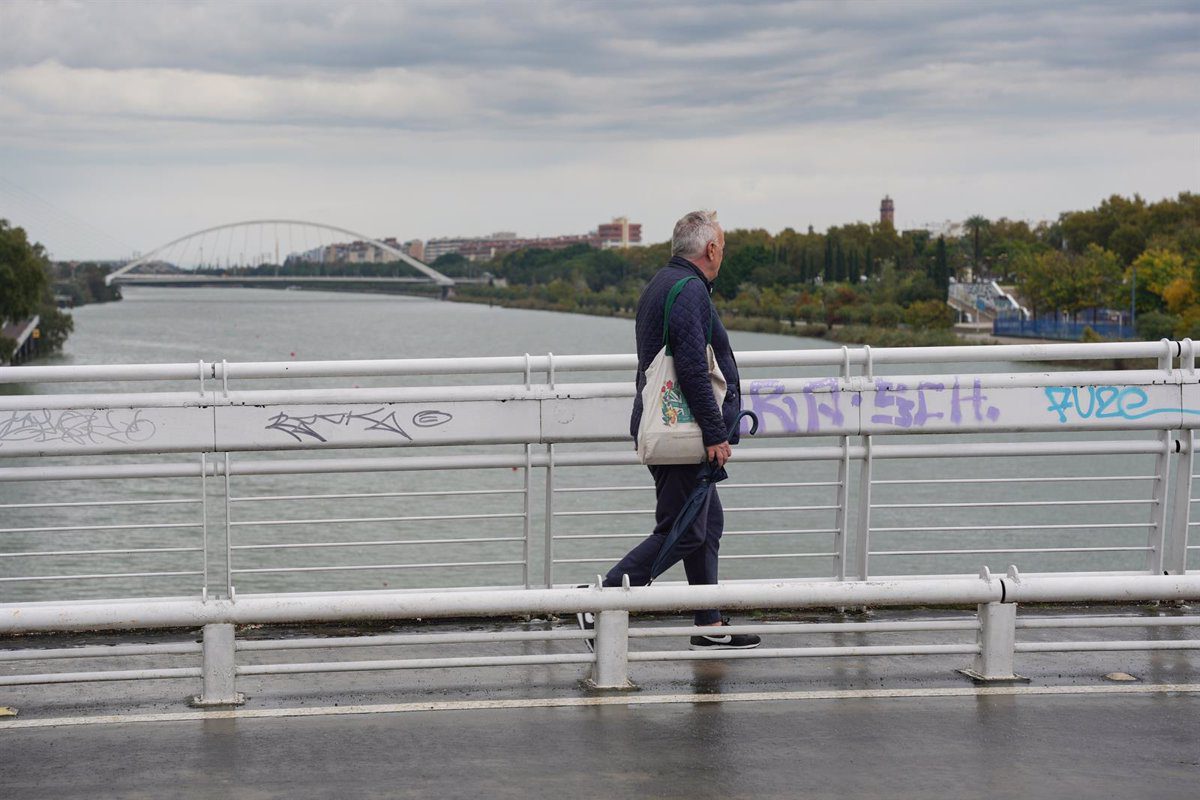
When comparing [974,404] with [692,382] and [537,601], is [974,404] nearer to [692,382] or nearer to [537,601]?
[692,382]

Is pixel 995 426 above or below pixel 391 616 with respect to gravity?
above

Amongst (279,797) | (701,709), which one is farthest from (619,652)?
(279,797)

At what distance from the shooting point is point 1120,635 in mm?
7082

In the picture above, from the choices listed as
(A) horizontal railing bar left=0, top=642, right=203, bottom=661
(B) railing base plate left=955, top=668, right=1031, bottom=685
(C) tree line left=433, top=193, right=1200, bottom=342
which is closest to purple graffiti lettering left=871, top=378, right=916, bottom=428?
(B) railing base plate left=955, top=668, right=1031, bottom=685

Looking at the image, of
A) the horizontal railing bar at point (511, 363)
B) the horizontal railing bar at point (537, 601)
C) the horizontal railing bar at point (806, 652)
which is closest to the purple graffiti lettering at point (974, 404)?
the horizontal railing bar at point (511, 363)

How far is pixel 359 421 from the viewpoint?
715 centimetres

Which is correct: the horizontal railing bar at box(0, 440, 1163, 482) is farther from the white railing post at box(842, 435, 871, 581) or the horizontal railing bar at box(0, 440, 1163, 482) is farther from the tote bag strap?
the tote bag strap

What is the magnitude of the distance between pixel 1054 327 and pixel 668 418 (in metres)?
124

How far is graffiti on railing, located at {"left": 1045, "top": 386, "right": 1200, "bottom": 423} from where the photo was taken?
7.52 m

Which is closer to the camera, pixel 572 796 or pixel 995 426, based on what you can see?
pixel 572 796

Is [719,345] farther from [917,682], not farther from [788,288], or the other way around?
[788,288]

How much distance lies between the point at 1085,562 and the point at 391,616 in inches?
1061

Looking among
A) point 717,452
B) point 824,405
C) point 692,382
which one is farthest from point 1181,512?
point 692,382

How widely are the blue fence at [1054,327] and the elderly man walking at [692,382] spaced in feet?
367
